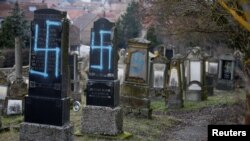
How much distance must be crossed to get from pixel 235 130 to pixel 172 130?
205 inches

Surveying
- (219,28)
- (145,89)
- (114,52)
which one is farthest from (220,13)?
(114,52)

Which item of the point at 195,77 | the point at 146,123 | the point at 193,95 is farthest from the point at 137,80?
the point at 195,77

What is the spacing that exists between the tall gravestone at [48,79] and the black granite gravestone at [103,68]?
6.29ft

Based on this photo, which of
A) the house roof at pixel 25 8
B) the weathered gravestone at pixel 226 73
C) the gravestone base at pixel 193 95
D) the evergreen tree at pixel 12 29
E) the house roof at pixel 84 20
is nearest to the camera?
the gravestone base at pixel 193 95

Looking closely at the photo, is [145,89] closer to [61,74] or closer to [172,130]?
[172,130]

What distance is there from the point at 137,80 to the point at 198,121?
98.7 inches

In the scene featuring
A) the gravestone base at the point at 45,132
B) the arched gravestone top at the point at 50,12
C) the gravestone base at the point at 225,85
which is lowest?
the gravestone base at the point at 45,132

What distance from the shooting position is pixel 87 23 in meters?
60.5

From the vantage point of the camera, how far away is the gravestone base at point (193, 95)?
17109mm

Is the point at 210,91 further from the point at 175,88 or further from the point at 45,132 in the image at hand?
the point at 45,132

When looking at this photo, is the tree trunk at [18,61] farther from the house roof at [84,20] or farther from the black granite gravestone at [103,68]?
the house roof at [84,20]

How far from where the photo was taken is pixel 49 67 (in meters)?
7.45

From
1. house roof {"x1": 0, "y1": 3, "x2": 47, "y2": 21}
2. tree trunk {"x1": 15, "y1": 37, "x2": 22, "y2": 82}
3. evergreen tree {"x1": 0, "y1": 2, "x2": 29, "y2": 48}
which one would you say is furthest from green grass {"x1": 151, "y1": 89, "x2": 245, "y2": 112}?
house roof {"x1": 0, "y1": 3, "x2": 47, "y2": 21}

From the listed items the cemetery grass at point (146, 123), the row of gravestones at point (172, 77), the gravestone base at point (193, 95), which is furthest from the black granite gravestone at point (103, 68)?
the gravestone base at point (193, 95)
